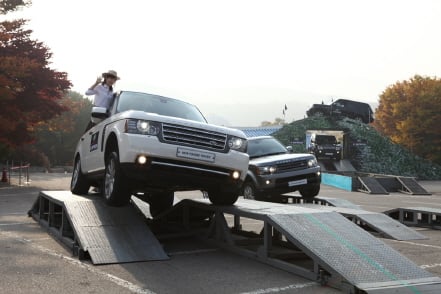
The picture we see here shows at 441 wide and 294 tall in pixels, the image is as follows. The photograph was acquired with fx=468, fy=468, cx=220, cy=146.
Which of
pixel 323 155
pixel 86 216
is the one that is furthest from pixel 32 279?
pixel 323 155

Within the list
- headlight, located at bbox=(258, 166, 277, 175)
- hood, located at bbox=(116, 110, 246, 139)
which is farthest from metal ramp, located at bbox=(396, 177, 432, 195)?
hood, located at bbox=(116, 110, 246, 139)

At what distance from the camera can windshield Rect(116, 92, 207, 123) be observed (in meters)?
7.21

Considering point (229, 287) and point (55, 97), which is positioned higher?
point (55, 97)

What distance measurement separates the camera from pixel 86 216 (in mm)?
6848

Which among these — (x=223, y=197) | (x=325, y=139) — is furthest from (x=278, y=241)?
(x=325, y=139)

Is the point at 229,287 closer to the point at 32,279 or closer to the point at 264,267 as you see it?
the point at 264,267

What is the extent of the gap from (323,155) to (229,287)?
34.2 meters

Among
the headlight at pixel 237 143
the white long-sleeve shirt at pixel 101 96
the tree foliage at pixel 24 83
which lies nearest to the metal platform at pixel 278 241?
the headlight at pixel 237 143

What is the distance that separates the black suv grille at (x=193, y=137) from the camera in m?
6.21

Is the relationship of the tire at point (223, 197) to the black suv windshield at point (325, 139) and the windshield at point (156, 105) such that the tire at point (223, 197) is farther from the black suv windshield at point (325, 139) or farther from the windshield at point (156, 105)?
the black suv windshield at point (325, 139)

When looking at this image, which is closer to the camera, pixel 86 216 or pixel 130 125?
pixel 130 125

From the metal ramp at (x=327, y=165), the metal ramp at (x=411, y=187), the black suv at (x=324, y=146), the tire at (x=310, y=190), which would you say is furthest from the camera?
the metal ramp at (x=327, y=165)

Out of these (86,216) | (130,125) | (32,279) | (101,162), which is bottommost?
(32,279)

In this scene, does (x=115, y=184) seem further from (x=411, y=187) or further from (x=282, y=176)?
A: (x=411, y=187)
